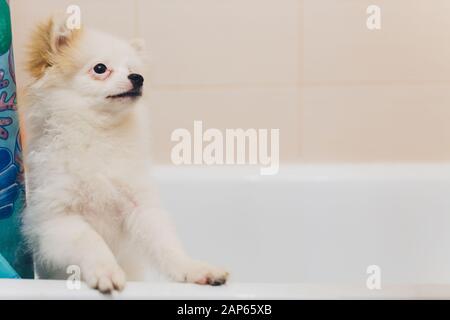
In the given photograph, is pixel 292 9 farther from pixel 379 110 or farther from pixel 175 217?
pixel 175 217

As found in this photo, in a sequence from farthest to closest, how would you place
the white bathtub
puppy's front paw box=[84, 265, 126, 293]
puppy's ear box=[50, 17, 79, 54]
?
the white bathtub
puppy's ear box=[50, 17, 79, 54]
puppy's front paw box=[84, 265, 126, 293]

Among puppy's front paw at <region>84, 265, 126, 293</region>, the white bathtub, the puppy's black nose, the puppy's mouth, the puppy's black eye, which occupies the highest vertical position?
the puppy's black eye

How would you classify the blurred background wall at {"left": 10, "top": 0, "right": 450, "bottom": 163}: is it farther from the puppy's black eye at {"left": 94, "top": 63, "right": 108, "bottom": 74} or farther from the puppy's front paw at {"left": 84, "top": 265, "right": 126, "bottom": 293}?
the puppy's front paw at {"left": 84, "top": 265, "right": 126, "bottom": 293}

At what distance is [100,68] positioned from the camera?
2.70ft

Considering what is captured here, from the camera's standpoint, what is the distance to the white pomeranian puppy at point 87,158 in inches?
31.0

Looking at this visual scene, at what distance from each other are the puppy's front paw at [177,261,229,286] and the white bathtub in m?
0.50

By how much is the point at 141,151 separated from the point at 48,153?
140 mm

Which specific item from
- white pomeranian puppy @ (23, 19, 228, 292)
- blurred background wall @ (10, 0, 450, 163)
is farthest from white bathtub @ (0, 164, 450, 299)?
white pomeranian puppy @ (23, 19, 228, 292)

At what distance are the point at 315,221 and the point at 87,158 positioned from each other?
62 cm

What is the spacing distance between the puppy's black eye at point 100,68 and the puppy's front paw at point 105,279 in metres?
0.30

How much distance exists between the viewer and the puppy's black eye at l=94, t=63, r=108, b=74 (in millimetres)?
823

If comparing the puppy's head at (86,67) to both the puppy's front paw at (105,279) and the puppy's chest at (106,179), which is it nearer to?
the puppy's chest at (106,179)

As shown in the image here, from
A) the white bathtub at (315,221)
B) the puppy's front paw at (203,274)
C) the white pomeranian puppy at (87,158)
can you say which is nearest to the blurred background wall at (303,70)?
the white bathtub at (315,221)
